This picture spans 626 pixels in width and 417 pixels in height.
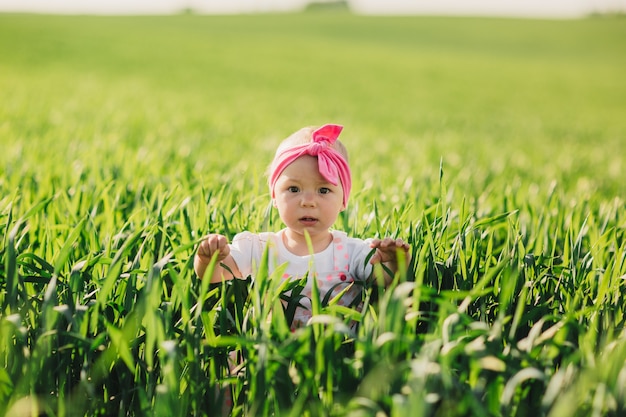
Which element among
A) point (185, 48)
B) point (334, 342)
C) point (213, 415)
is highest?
point (185, 48)

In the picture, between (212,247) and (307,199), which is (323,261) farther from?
(212,247)

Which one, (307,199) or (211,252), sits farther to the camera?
(307,199)

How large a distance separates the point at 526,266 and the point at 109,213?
147cm

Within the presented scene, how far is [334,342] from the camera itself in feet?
4.46

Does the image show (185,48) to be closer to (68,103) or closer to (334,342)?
(68,103)

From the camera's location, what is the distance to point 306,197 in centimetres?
193

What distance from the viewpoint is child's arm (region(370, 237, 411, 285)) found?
1.75 metres

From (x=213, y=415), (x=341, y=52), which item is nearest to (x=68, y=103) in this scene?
(x=213, y=415)

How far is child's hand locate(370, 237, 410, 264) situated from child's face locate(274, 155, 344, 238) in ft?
0.74

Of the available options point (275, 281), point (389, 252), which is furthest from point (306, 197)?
point (275, 281)

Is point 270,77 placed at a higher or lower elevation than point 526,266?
higher

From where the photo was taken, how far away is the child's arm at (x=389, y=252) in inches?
68.9

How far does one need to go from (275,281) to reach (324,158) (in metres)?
0.55

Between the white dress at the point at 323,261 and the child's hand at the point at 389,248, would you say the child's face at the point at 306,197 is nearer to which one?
the white dress at the point at 323,261
